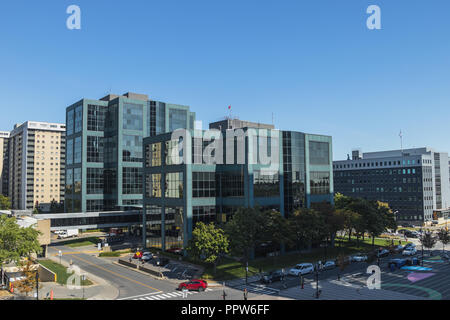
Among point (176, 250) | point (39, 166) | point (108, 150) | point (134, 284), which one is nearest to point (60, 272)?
point (134, 284)

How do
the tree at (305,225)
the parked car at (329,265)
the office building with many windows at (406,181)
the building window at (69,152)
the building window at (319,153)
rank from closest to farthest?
the parked car at (329,265)
the tree at (305,225)
the building window at (319,153)
the building window at (69,152)
the office building with many windows at (406,181)

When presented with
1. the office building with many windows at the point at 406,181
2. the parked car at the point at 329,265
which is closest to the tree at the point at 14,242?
the parked car at the point at 329,265

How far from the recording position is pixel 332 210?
76.2 m

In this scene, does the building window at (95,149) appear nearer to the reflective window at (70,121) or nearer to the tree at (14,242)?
the reflective window at (70,121)

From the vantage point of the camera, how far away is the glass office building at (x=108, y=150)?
110875 mm

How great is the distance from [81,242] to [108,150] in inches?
1216

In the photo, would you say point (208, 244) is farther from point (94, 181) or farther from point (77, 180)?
point (77, 180)

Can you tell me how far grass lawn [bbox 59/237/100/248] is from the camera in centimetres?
9269

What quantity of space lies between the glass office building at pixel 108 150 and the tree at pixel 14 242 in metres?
53.8

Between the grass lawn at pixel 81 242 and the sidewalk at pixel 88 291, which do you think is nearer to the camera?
the sidewalk at pixel 88 291

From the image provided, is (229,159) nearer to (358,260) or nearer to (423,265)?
(358,260)

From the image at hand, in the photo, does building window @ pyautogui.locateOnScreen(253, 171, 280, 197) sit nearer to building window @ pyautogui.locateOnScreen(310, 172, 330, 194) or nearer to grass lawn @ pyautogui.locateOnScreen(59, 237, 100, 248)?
building window @ pyautogui.locateOnScreen(310, 172, 330, 194)
